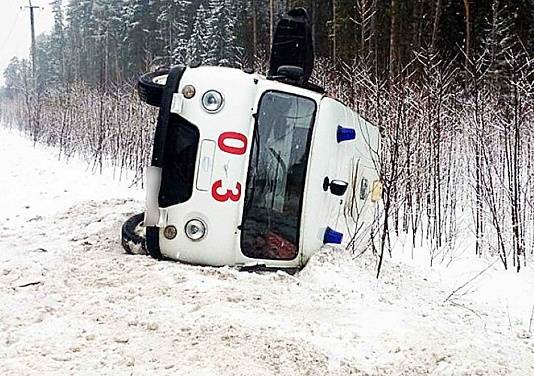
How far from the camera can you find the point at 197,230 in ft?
13.1

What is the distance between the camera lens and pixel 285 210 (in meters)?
4.07

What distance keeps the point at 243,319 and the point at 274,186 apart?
1404mm

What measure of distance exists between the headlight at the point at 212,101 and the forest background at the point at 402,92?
1.46 m

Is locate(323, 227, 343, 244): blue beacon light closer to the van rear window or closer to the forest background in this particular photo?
the forest background

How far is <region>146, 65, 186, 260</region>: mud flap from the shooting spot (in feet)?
13.1

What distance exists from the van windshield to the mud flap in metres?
0.61

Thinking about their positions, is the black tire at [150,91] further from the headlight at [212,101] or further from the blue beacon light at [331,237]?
the blue beacon light at [331,237]

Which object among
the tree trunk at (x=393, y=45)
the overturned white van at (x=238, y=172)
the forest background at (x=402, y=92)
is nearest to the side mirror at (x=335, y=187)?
the overturned white van at (x=238, y=172)

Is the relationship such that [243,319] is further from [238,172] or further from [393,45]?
[393,45]

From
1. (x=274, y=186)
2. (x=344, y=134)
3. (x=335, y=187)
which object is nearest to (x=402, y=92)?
(x=344, y=134)

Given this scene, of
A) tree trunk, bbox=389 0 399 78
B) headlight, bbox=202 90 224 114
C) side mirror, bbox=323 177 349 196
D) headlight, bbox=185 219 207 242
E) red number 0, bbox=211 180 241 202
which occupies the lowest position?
headlight, bbox=185 219 207 242

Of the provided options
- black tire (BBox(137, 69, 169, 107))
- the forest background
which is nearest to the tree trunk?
the forest background

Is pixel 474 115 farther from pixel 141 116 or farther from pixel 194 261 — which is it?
A: pixel 141 116

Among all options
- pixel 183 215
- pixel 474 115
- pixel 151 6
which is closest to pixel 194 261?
pixel 183 215
